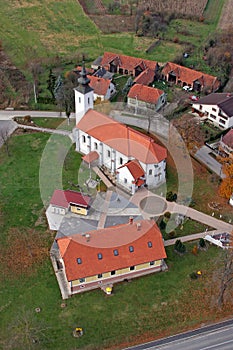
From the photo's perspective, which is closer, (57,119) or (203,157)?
(203,157)

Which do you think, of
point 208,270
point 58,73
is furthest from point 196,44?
point 208,270

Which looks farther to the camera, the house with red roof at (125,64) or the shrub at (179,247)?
the house with red roof at (125,64)

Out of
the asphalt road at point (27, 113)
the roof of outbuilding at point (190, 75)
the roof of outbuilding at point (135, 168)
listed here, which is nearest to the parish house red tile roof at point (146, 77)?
the roof of outbuilding at point (190, 75)

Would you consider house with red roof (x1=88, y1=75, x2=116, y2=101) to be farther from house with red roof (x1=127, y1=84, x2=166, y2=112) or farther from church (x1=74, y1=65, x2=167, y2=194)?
church (x1=74, y1=65, x2=167, y2=194)

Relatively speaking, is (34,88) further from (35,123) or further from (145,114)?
(145,114)

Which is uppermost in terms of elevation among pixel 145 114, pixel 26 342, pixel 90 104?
pixel 90 104

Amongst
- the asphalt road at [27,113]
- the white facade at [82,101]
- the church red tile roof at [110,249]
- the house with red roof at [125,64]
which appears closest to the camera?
the church red tile roof at [110,249]

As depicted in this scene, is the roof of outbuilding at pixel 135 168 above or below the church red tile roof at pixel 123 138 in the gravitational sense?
below

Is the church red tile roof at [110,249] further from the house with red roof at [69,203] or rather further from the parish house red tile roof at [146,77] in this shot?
the parish house red tile roof at [146,77]
